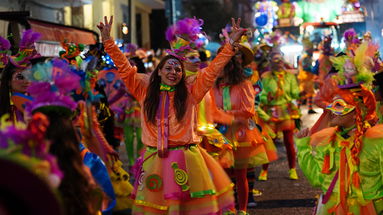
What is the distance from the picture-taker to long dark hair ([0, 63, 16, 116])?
651 centimetres

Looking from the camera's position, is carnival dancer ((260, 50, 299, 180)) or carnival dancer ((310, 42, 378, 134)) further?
carnival dancer ((260, 50, 299, 180))

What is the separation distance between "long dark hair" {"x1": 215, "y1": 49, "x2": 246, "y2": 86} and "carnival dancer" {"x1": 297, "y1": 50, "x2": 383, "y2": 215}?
2495 mm

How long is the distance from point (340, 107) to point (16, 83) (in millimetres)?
2825

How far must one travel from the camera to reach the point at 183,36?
22.6 ft

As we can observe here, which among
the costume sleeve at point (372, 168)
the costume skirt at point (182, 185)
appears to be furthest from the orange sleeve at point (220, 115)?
the costume sleeve at point (372, 168)

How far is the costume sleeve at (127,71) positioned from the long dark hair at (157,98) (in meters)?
0.13

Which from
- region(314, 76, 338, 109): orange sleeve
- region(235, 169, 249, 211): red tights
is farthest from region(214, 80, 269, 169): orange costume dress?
region(314, 76, 338, 109): orange sleeve

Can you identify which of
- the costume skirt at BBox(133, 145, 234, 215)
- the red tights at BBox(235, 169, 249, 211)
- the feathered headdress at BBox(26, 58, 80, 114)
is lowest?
the red tights at BBox(235, 169, 249, 211)

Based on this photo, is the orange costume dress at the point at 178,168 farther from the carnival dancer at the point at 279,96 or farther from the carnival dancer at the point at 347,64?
the carnival dancer at the point at 279,96

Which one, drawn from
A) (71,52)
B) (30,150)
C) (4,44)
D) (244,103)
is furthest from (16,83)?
(30,150)

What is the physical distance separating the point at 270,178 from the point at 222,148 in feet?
13.0

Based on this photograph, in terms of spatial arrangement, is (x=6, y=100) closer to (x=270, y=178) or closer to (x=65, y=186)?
(x=65, y=186)

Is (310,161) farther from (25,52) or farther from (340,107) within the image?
(25,52)

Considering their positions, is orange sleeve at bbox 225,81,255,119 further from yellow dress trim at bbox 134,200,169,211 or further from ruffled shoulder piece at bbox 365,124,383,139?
ruffled shoulder piece at bbox 365,124,383,139
